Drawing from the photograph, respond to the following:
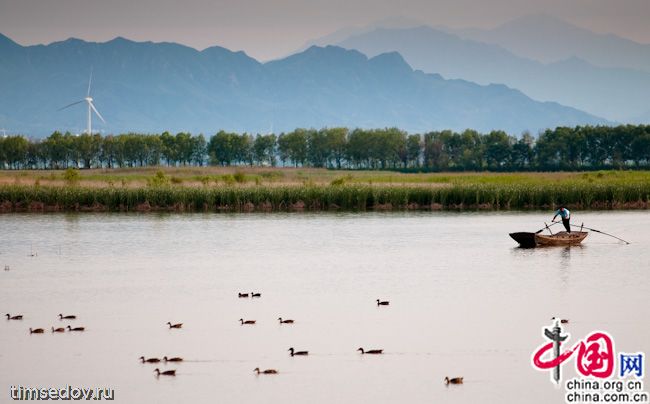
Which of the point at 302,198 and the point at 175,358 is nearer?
the point at 175,358

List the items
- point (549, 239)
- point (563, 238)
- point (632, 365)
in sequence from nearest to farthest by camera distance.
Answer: point (632, 365), point (549, 239), point (563, 238)

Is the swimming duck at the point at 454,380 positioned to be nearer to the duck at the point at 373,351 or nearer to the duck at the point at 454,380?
the duck at the point at 454,380

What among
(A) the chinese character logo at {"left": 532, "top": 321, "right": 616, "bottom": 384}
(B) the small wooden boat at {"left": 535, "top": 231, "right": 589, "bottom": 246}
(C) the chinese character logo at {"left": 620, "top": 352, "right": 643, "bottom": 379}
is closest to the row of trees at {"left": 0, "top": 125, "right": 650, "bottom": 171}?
(B) the small wooden boat at {"left": 535, "top": 231, "right": 589, "bottom": 246}

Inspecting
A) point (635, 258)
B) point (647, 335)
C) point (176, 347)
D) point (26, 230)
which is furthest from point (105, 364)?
point (26, 230)

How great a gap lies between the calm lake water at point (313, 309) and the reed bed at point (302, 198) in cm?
1417

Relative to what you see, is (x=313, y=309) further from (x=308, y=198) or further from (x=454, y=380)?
(x=308, y=198)

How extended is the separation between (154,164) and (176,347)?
124 meters

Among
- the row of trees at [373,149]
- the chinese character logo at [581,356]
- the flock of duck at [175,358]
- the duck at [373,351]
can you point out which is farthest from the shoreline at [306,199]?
the row of trees at [373,149]

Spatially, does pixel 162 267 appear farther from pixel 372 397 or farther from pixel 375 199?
pixel 375 199

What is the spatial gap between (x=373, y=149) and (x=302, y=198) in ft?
264

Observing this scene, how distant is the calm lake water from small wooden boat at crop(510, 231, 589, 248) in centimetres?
51

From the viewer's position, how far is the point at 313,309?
81.9 feet

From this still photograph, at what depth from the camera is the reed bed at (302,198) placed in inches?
2346

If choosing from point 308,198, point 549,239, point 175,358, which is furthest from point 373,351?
point 308,198
